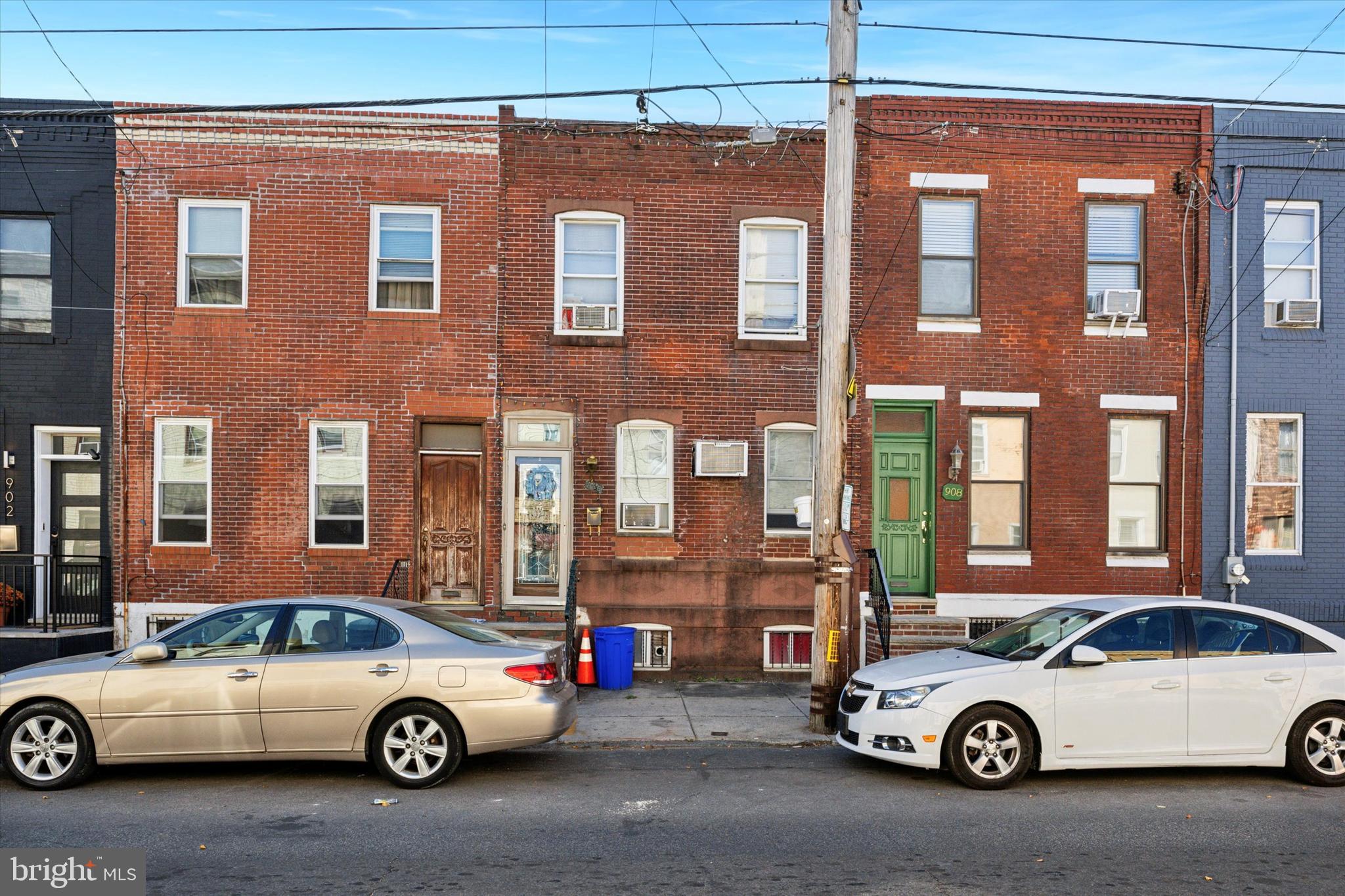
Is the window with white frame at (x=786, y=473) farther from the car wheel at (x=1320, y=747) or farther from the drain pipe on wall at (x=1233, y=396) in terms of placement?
the car wheel at (x=1320, y=747)

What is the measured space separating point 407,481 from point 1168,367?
10.6 m

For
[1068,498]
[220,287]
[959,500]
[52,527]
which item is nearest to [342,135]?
[220,287]

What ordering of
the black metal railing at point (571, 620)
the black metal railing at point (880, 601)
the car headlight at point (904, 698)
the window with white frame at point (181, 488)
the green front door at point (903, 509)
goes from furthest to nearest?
the green front door at point (903, 509)
the window with white frame at point (181, 488)
the black metal railing at point (571, 620)
the black metal railing at point (880, 601)
the car headlight at point (904, 698)

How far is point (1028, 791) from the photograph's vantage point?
8422 millimetres

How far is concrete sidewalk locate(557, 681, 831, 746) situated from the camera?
1034 cm

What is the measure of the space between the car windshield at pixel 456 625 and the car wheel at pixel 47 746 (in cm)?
262

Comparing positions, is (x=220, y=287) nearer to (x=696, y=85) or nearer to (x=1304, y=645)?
(x=696, y=85)

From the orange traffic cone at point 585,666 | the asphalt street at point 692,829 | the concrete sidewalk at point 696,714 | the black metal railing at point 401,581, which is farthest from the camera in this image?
the black metal railing at point 401,581

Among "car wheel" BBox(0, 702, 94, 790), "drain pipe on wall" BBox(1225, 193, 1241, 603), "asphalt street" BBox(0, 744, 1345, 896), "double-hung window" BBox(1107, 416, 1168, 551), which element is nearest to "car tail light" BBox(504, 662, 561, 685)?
"asphalt street" BBox(0, 744, 1345, 896)

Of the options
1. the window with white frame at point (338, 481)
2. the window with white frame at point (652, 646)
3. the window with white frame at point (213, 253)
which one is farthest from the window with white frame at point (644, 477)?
the window with white frame at point (213, 253)

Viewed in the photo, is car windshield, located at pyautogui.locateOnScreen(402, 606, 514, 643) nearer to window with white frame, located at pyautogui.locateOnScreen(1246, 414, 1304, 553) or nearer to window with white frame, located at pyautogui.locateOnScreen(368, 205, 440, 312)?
window with white frame, located at pyautogui.locateOnScreen(368, 205, 440, 312)

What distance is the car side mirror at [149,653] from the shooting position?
8273 mm

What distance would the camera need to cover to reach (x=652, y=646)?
551 inches

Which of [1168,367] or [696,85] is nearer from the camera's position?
[696,85]
